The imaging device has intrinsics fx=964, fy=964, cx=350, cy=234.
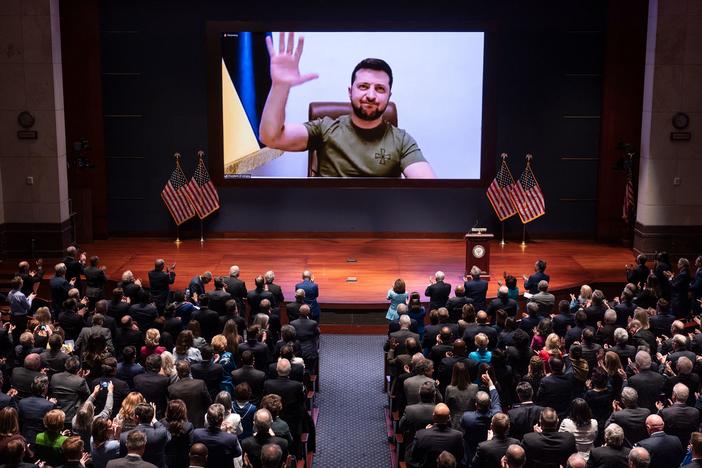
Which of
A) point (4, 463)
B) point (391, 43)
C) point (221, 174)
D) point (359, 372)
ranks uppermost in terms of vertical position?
point (391, 43)

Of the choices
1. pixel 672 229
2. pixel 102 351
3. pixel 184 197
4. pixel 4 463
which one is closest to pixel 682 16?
pixel 672 229

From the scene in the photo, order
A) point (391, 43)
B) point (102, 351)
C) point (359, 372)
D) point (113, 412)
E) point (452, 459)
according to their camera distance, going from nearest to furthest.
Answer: point (452, 459) < point (113, 412) < point (102, 351) < point (359, 372) < point (391, 43)

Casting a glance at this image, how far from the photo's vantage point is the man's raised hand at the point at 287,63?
16672mm

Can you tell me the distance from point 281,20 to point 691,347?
32.4 ft

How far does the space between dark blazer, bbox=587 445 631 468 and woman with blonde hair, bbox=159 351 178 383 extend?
3751 millimetres

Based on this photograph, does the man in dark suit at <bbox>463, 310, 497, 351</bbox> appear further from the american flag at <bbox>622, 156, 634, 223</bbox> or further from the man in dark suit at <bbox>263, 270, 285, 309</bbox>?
the american flag at <bbox>622, 156, 634, 223</bbox>

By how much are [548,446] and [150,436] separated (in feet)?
9.73

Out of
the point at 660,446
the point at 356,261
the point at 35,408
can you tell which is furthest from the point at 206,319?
the point at 356,261

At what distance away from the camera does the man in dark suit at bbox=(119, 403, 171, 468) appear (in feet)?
23.4

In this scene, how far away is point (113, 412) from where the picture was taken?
27.5 feet

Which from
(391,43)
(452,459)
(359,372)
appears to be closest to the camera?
(452,459)

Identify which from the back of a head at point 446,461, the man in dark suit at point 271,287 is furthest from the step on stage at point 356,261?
the back of a head at point 446,461

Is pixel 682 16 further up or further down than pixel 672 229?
further up

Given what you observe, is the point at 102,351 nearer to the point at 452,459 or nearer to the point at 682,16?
the point at 452,459
